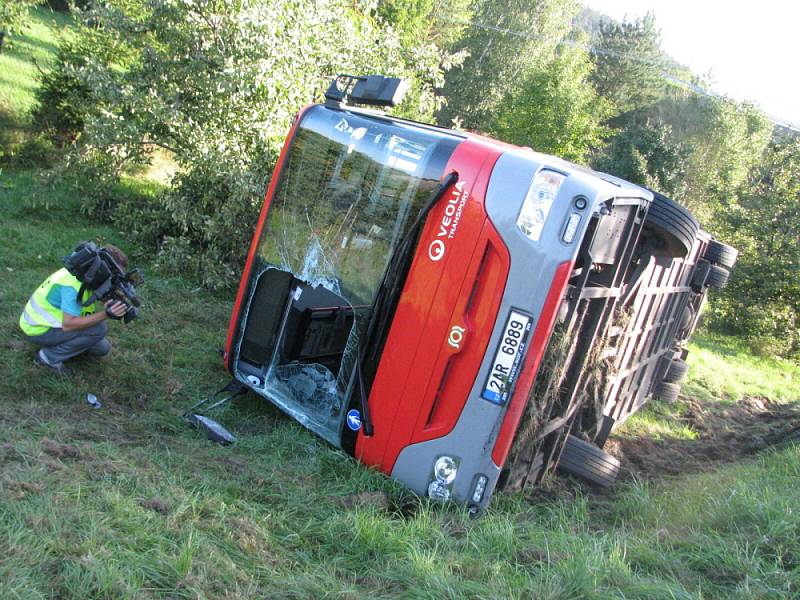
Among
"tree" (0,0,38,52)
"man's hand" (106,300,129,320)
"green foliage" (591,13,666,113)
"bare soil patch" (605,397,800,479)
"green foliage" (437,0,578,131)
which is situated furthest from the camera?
"green foliage" (591,13,666,113)

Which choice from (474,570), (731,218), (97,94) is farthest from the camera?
(731,218)

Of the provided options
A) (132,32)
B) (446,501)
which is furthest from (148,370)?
(132,32)

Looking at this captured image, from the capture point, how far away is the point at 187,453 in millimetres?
4375

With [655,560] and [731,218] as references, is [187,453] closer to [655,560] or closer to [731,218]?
[655,560]

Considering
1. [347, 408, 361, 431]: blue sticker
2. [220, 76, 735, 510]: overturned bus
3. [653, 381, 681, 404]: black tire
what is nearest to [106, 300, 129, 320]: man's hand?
[220, 76, 735, 510]: overturned bus

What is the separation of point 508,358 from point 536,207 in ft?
2.84

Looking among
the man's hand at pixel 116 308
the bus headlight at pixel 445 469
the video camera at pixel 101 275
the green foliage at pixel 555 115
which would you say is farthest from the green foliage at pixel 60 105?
the green foliage at pixel 555 115

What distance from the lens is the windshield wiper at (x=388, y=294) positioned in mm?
4144

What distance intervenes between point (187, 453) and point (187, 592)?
179cm

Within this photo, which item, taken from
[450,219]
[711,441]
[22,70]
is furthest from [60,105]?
[711,441]

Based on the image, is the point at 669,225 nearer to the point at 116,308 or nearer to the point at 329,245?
the point at 329,245

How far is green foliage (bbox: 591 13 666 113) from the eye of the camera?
128 feet

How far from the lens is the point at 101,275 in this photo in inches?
193

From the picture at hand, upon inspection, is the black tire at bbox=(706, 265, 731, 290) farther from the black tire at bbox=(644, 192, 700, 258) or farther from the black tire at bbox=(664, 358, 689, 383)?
the black tire at bbox=(644, 192, 700, 258)
